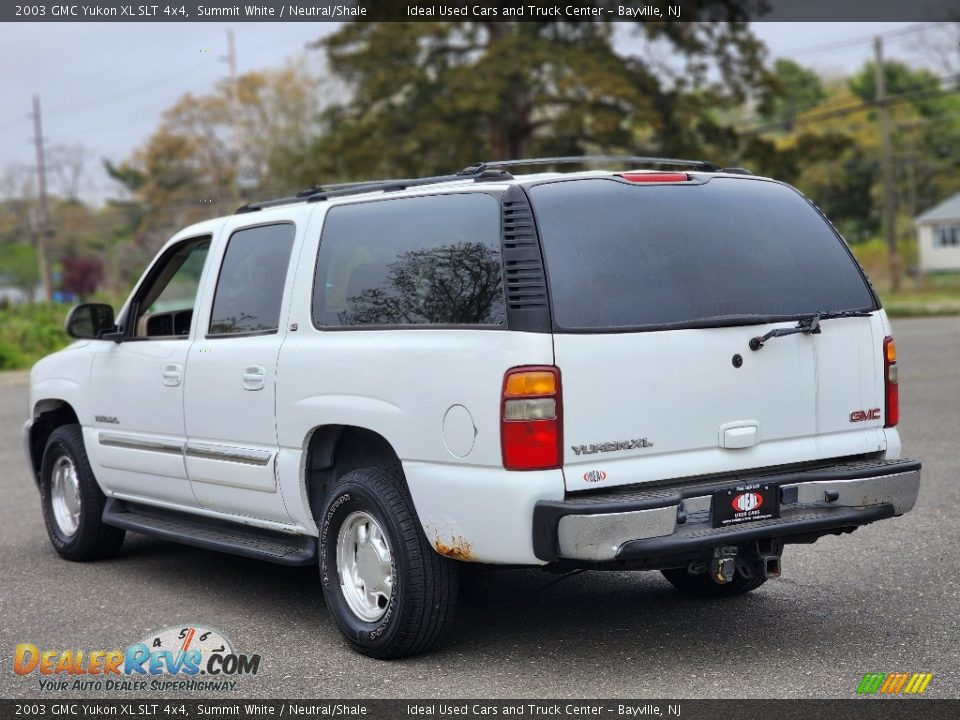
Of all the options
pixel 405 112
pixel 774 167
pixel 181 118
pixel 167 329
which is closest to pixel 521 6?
pixel 405 112

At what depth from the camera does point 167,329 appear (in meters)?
7.51

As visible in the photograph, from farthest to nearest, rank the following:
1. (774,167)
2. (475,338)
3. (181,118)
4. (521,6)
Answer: (181,118), (774,167), (521,6), (475,338)

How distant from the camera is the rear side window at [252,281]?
634 centimetres

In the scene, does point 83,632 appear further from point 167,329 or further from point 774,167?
point 774,167

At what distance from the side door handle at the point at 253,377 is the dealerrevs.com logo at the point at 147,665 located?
1.16m

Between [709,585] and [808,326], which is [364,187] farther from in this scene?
[709,585]

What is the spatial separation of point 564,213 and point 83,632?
119 inches

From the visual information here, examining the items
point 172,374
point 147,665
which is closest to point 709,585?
point 147,665

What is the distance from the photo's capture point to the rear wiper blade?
17.4ft

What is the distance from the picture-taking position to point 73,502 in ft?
26.5

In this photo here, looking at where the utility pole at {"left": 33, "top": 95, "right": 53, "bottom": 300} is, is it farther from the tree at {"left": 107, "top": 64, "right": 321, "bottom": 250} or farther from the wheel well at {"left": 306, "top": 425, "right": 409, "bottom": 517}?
the wheel well at {"left": 306, "top": 425, "right": 409, "bottom": 517}

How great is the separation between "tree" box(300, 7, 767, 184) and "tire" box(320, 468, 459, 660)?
103 feet

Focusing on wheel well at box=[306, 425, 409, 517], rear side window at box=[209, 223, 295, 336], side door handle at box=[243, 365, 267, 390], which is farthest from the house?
wheel well at box=[306, 425, 409, 517]

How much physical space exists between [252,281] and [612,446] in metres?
2.38
